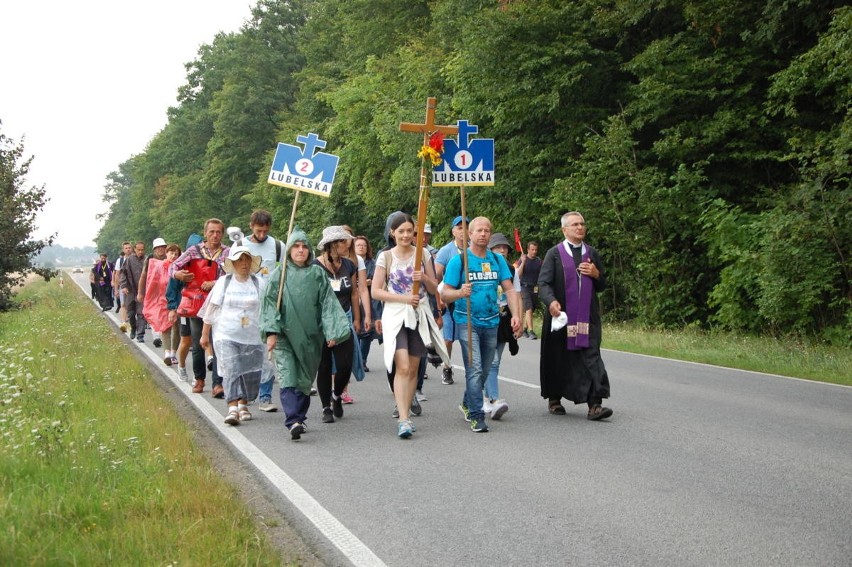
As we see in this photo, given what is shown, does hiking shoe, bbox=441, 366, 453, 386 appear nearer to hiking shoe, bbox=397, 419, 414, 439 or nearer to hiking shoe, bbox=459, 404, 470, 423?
hiking shoe, bbox=459, 404, 470, 423

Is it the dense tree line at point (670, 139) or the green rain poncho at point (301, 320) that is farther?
the dense tree line at point (670, 139)

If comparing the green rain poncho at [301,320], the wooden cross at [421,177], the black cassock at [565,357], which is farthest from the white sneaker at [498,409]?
the green rain poncho at [301,320]

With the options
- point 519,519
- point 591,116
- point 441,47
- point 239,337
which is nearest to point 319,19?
point 441,47

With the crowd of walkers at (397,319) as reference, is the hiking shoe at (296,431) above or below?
below

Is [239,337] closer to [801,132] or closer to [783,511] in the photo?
[783,511]

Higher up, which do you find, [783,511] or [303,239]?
[303,239]

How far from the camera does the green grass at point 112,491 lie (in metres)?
4.49

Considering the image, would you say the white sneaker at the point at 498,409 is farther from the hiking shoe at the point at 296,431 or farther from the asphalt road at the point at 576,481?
the hiking shoe at the point at 296,431

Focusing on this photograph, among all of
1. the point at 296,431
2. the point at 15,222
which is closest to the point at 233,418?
the point at 296,431

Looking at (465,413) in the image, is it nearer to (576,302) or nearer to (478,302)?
(478,302)

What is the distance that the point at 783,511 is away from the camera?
5348mm

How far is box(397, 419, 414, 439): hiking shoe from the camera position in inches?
309

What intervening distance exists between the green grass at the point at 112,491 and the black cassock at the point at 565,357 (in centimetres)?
350

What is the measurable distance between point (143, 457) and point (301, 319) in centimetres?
208
